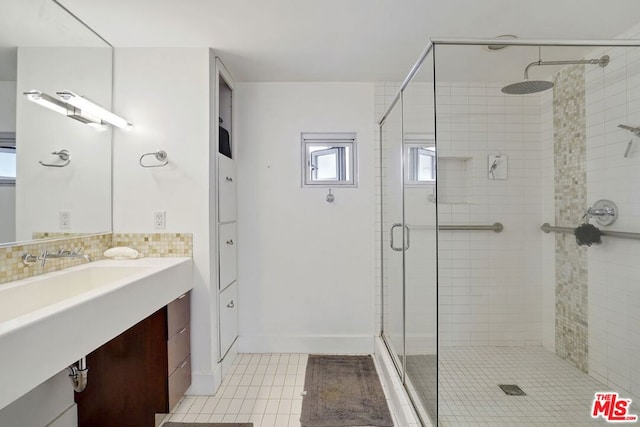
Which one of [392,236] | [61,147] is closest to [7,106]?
[61,147]

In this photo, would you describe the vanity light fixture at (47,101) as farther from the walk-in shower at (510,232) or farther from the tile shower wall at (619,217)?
the tile shower wall at (619,217)

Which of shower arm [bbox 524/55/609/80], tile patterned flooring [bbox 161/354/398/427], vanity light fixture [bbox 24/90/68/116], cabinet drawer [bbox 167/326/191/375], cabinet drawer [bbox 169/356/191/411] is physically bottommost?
tile patterned flooring [bbox 161/354/398/427]

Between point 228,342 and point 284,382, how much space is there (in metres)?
0.51

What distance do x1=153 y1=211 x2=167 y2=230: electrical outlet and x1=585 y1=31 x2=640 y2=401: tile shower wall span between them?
2697 millimetres

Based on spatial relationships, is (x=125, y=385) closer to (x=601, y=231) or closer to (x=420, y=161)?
(x=420, y=161)

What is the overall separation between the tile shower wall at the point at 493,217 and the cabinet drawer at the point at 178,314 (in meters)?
1.77

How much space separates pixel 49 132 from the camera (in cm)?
150

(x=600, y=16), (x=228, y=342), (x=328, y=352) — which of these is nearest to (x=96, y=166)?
(x=228, y=342)

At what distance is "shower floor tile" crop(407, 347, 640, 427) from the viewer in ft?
5.16

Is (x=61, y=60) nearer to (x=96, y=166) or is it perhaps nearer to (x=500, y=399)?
(x=96, y=166)

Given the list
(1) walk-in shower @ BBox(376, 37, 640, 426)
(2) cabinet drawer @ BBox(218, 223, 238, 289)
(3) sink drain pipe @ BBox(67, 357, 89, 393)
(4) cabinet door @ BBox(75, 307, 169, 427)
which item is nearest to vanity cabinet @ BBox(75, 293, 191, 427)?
(4) cabinet door @ BBox(75, 307, 169, 427)

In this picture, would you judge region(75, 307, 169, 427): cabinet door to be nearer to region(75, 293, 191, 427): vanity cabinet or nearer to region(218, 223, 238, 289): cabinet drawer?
region(75, 293, 191, 427): vanity cabinet

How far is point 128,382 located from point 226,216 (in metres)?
1.11

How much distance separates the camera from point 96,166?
181 cm
